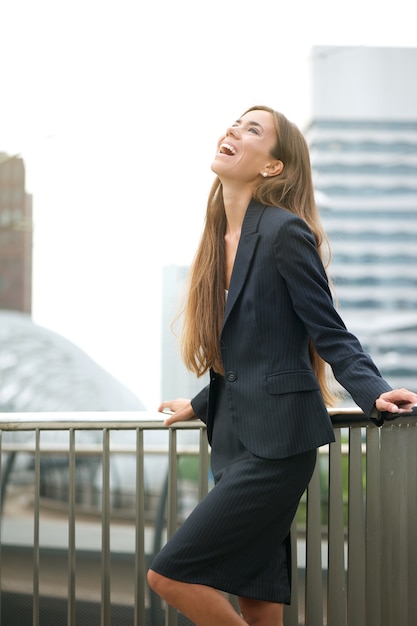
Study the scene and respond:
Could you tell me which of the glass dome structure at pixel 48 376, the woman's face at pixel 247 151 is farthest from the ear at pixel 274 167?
the glass dome structure at pixel 48 376

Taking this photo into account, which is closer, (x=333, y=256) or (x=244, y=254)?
(x=244, y=254)

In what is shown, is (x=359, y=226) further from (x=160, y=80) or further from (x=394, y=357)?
(x=160, y=80)

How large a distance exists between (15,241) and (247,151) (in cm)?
1072

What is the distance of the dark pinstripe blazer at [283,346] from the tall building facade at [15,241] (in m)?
10.5

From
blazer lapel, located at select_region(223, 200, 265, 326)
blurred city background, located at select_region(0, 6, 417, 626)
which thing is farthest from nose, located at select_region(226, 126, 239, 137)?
blurred city background, located at select_region(0, 6, 417, 626)

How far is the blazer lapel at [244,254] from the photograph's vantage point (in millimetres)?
1758

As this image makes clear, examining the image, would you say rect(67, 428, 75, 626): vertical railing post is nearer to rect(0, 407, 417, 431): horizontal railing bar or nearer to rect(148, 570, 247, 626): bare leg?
rect(0, 407, 417, 431): horizontal railing bar

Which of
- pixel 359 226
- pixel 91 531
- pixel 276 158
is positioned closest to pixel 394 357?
pixel 359 226

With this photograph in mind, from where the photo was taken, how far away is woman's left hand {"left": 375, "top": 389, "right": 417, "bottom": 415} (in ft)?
5.27

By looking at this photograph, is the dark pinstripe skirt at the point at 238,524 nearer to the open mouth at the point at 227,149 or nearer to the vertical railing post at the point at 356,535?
the vertical railing post at the point at 356,535

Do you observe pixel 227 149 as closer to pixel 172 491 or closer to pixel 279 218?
pixel 279 218

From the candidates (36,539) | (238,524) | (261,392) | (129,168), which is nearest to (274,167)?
(261,392)

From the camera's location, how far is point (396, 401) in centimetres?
162

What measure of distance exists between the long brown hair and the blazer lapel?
0.06 m
